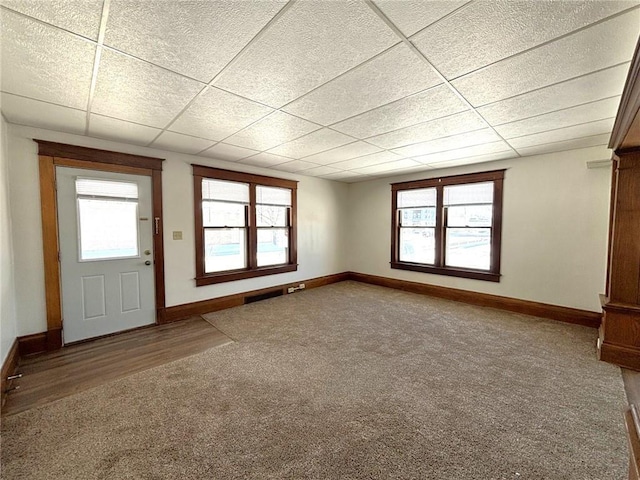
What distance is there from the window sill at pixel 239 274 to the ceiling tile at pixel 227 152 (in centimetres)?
191

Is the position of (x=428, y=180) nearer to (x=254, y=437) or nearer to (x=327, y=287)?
(x=327, y=287)

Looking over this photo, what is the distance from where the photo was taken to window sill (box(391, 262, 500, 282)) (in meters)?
4.64

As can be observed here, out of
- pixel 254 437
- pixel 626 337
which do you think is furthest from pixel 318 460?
pixel 626 337

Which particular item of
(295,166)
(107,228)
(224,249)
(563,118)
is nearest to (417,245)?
(295,166)

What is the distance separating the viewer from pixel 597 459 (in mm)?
1650

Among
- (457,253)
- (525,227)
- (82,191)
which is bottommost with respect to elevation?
(457,253)

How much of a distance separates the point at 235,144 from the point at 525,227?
4.56 m

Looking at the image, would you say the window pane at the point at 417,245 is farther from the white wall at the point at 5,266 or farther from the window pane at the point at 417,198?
the white wall at the point at 5,266

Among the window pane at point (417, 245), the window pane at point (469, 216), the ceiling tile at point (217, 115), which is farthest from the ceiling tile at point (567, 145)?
the ceiling tile at point (217, 115)

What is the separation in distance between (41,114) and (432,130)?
4.06 metres

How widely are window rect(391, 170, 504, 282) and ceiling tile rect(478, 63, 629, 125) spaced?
2151mm

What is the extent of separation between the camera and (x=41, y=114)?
2.69m

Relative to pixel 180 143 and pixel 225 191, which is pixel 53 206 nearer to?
pixel 180 143

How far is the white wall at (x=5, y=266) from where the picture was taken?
99.0 inches
